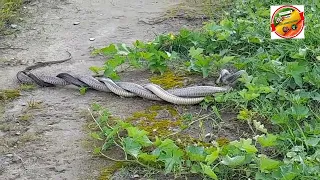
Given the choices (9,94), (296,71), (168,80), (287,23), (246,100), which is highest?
(287,23)

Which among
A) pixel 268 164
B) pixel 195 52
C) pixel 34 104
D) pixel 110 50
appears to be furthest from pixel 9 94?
pixel 268 164

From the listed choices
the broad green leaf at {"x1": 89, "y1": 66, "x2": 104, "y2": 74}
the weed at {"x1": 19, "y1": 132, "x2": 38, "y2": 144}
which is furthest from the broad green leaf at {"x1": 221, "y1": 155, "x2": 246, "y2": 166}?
the broad green leaf at {"x1": 89, "y1": 66, "x2": 104, "y2": 74}

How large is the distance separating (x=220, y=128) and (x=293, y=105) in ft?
1.25

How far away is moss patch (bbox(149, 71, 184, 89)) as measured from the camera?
362 cm

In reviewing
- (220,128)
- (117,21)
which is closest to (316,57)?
(220,128)

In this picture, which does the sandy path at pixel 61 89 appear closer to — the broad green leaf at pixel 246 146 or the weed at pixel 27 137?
the weed at pixel 27 137

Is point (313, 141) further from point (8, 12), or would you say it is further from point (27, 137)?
point (8, 12)

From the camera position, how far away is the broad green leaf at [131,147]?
272 centimetres

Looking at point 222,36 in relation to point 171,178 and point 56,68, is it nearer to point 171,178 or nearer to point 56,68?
point 56,68

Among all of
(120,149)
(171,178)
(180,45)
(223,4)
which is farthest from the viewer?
(223,4)

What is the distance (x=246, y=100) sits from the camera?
10.4 feet

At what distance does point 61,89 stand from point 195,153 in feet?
4.36

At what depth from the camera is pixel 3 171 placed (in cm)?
283

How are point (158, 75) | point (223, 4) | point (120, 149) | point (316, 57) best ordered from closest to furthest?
point (120, 149), point (316, 57), point (158, 75), point (223, 4)
